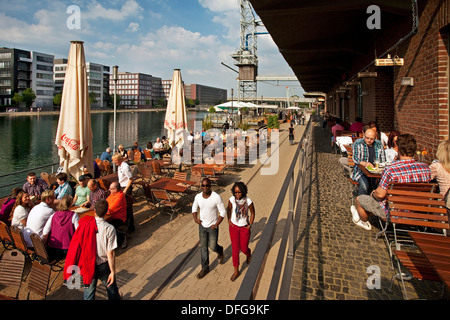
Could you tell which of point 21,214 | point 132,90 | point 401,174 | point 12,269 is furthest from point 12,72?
point 401,174

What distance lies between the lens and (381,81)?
8492mm

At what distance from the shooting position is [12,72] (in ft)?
271

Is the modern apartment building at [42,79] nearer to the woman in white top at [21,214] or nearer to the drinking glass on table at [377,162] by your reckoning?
the woman in white top at [21,214]

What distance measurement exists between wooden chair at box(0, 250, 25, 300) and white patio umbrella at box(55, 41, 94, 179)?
310 centimetres

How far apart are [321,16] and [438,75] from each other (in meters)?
3.55

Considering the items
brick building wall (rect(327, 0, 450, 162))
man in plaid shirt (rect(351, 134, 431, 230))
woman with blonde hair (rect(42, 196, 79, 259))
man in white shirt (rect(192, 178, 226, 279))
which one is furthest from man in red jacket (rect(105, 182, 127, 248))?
brick building wall (rect(327, 0, 450, 162))

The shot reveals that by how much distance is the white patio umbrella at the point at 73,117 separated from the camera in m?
5.90

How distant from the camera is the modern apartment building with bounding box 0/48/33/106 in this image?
82.6 m

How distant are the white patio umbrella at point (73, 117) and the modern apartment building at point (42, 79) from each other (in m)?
102

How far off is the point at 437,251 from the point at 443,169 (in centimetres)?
172

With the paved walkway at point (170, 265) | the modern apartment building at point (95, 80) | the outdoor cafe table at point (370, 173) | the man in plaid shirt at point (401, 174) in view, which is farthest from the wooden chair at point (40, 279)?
the modern apartment building at point (95, 80)
